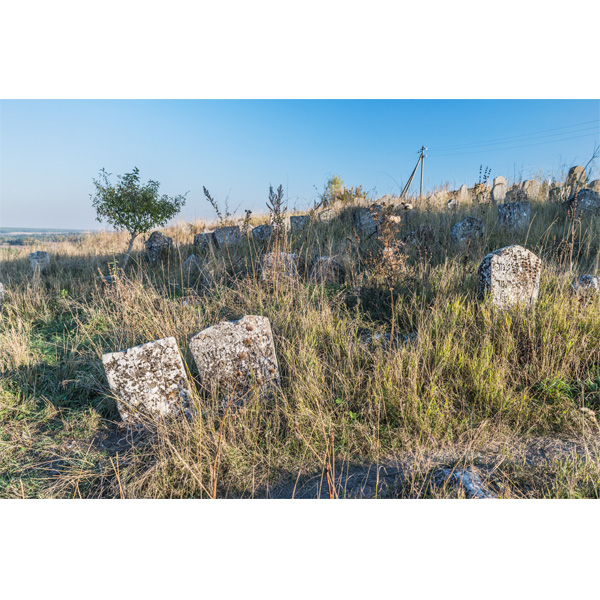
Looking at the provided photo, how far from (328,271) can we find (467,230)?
109 inches

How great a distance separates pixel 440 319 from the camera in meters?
3.24

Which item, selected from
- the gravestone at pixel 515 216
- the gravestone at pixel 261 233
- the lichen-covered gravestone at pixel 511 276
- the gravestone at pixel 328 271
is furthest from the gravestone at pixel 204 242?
the gravestone at pixel 515 216

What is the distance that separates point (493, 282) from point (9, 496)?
163 inches

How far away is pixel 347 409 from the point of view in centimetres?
258

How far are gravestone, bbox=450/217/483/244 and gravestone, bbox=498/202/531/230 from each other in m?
0.83

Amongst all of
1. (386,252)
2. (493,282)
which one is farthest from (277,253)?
(493,282)

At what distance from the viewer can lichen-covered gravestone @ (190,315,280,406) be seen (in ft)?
9.06

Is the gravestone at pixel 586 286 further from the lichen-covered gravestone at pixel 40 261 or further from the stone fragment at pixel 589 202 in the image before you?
the lichen-covered gravestone at pixel 40 261

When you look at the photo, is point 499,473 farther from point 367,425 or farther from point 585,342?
point 585,342

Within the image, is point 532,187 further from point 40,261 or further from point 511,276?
point 40,261

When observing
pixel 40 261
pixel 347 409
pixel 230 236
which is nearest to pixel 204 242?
pixel 230 236

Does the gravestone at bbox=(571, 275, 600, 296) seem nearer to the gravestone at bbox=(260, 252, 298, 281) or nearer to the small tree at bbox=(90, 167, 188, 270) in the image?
the gravestone at bbox=(260, 252, 298, 281)

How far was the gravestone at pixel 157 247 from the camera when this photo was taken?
7.33 m

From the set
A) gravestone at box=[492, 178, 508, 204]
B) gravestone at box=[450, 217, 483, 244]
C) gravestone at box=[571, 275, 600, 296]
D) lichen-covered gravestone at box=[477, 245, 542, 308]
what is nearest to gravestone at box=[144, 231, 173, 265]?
gravestone at box=[450, 217, 483, 244]
